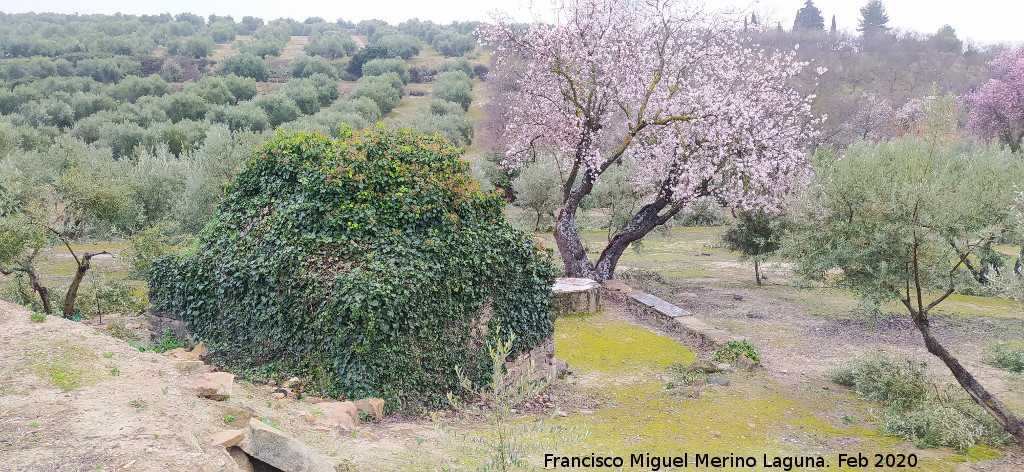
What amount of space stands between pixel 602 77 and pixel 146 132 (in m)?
37.9

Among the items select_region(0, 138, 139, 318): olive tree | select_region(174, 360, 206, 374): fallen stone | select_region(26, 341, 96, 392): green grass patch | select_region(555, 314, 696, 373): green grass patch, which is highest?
select_region(0, 138, 139, 318): olive tree

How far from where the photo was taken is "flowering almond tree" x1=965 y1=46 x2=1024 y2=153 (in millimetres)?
32312

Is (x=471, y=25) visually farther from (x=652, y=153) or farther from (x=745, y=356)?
(x=745, y=356)

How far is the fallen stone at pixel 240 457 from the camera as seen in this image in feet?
18.0

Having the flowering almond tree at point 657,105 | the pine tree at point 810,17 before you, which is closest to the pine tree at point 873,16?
the pine tree at point 810,17

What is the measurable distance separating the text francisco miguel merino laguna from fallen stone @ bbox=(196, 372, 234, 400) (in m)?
3.80

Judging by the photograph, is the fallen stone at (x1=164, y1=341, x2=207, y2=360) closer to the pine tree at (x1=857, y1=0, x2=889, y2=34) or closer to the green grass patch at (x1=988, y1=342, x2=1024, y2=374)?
the green grass patch at (x1=988, y1=342, x2=1024, y2=374)

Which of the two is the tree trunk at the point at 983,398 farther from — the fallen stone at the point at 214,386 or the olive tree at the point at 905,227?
the fallen stone at the point at 214,386

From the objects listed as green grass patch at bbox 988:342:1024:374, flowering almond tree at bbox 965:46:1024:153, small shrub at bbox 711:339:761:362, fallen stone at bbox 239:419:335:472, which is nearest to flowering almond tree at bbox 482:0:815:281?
small shrub at bbox 711:339:761:362

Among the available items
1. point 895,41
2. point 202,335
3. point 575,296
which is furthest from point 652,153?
point 895,41

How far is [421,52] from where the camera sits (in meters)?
100

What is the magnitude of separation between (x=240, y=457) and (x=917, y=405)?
908 cm

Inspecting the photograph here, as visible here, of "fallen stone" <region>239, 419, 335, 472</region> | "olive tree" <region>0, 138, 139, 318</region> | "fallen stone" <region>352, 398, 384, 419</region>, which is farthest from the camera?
"olive tree" <region>0, 138, 139, 318</region>

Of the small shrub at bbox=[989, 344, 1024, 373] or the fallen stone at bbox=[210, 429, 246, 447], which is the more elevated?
the fallen stone at bbox=[210, 429, 246, 447]
